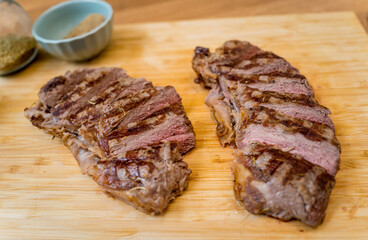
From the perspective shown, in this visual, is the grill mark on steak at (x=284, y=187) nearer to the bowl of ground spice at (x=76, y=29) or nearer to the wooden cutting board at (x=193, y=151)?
the wooden cutting board at (x=193, y=151)

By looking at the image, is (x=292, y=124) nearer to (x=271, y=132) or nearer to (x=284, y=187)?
(x=271, y=132)


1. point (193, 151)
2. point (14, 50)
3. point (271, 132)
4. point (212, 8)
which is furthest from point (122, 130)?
point (212, 8)

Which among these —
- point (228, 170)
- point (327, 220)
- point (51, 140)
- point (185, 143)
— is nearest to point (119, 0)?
point (51, 140)

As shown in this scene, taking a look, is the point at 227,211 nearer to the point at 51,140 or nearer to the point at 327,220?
the point at 327,220

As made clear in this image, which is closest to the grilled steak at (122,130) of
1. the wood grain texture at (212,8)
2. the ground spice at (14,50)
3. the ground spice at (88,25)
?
the ground spice at (88,25)

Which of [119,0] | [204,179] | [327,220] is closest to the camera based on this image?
[327,220]
